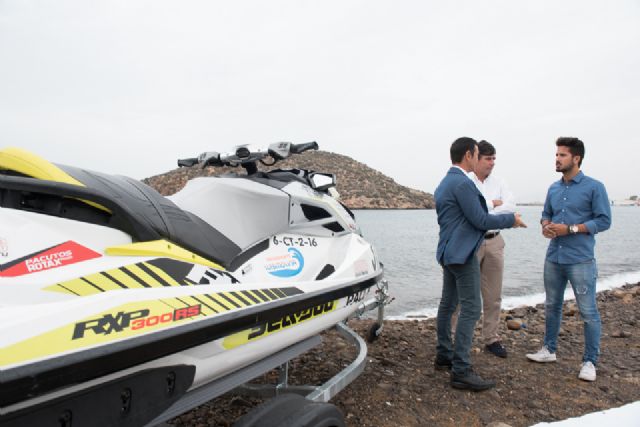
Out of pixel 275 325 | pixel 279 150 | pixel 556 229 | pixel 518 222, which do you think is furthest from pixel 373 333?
pixel 275 325

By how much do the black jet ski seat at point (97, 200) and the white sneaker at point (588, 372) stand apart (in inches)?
123

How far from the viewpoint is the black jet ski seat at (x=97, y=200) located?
154 centimetres

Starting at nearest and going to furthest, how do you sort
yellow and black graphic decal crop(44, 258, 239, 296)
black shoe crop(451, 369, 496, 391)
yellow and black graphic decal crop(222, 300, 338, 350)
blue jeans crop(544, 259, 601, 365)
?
yellow and black graphic decal crop(44, 258, 239, 296) < yellow and black graphic decal crop(222, 300, 338, 350) < black shoe crop(451, 369, 496, 391) < blue jeans crop(544, 259, 601, 365)

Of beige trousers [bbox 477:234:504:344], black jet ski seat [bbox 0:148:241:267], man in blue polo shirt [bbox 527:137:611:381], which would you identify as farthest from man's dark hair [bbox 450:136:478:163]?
black jet ski seat [bbox 0:148:241:267]

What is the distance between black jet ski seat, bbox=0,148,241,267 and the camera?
1.54m

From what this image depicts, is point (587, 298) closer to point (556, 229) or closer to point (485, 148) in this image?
point (556, 229)

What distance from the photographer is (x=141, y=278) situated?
162cm

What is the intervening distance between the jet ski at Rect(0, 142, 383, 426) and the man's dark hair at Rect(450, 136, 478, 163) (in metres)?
1.63

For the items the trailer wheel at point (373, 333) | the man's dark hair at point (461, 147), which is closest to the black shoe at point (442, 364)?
the trailer wheel at point (373, 333)

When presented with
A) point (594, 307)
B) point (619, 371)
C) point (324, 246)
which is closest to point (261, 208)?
point (324, 246)

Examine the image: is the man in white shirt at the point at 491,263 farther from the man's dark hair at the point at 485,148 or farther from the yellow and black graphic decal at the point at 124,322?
the yellow and black graphic decal at the point at 124,322

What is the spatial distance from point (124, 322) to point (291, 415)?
0.77 m

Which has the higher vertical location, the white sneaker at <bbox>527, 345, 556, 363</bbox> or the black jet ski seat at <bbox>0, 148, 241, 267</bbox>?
the black jet ski seat at <bbox>0, 148, 241, 267</bbox>

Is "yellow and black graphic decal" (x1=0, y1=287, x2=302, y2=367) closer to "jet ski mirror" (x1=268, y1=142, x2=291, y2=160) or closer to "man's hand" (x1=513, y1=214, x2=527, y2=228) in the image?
"jet ski mirror" (x1=268, y1=142, x2=291, y2=160)
